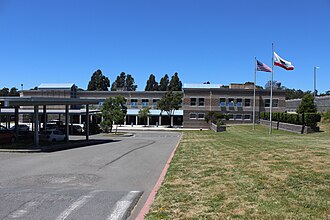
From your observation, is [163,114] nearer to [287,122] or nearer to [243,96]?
[243,96]

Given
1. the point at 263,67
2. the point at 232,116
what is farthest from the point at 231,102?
the point at 263,67

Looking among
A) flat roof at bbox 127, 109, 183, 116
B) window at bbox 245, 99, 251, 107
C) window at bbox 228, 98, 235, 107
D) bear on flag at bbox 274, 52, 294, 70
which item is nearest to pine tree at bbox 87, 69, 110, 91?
flat roof at bbox 127, 109, 183, 116

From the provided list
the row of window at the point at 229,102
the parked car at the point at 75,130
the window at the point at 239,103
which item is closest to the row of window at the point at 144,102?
the row of window at the point at 229,102

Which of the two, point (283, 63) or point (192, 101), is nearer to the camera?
point (283, 63)

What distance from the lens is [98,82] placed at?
125812 mm

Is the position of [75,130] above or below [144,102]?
below

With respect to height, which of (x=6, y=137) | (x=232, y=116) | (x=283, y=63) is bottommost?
(x=6, y=137)

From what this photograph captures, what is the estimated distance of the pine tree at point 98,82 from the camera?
125m

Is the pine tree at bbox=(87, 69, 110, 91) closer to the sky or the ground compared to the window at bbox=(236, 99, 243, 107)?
closer to the sky

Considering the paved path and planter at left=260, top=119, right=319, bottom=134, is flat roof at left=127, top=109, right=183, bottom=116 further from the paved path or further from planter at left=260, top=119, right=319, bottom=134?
the paved path

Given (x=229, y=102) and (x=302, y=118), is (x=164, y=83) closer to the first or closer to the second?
(x=229, y=102)

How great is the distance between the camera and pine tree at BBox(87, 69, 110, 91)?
411 feet

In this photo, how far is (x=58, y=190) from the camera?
8.94 meters

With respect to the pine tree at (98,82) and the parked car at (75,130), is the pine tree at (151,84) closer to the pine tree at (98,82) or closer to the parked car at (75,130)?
the pine tree at (98,82)
